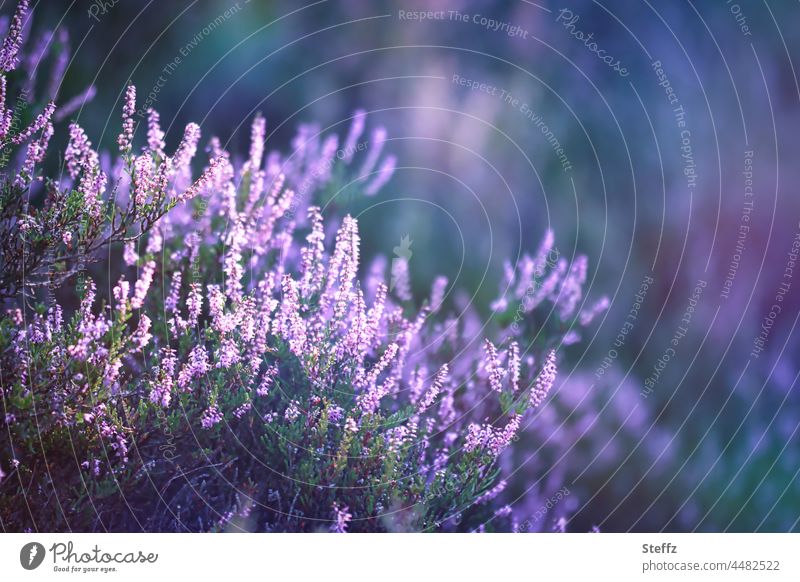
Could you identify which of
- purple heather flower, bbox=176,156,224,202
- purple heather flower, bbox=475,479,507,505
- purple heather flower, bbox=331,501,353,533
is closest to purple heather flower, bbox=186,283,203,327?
purple heather flower, bbox=176,156,224,202

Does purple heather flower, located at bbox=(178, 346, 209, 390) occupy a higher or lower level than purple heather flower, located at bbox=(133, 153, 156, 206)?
lower

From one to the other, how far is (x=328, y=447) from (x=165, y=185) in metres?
0.88

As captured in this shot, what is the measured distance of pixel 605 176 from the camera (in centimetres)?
259

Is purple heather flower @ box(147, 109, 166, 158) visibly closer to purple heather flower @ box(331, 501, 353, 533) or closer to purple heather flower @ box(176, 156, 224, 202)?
purple heather flower @ box(176, 156, 224, 202)

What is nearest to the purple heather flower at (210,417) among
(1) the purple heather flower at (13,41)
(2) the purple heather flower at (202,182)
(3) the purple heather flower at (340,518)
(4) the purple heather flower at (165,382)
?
(4) the purple heather flower at (165,382)

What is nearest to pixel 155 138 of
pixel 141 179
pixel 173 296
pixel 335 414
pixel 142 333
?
pixel 141 179

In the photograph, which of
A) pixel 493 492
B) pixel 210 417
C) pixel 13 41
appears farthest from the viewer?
pixel 493 492

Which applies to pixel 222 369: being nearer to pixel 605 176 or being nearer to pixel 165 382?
pixel 165 382

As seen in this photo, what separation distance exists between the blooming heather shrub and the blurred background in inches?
6.9

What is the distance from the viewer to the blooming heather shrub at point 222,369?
7.12 ft
